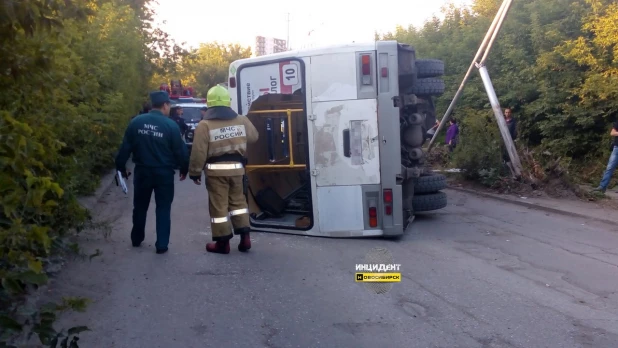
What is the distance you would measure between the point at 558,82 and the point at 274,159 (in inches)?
372

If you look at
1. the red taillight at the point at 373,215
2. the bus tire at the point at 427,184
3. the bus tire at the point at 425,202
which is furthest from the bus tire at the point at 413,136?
the red taillight at the point at 373,215

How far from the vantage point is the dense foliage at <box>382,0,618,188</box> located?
1461cm

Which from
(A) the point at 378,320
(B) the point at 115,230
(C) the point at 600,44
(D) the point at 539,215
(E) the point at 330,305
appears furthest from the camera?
(C) the point at 600,44

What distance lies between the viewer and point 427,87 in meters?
9.95

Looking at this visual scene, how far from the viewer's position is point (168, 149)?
25.7 ft

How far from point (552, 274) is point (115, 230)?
569 cm

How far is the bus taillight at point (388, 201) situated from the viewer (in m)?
8.50

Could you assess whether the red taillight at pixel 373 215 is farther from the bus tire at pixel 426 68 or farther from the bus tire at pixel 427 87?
the bus tire at pixel 426 68

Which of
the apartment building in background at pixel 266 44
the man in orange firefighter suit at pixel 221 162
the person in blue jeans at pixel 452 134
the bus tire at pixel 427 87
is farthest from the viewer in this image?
the apartment building in background at pixel 266 44

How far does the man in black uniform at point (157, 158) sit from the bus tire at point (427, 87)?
12.4 ft

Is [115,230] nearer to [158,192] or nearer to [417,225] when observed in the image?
[158,192]

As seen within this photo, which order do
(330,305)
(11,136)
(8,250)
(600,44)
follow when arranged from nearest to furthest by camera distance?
(11,136)
(8,250)
(330,305)
(600,44)

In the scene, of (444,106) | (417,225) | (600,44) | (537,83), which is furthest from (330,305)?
(444,106)

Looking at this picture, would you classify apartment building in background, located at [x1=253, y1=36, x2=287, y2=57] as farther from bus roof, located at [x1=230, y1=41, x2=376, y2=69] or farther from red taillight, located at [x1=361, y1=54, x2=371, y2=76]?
red taillight, located at [x1=361, y1=54, x2=371, y2=76]
